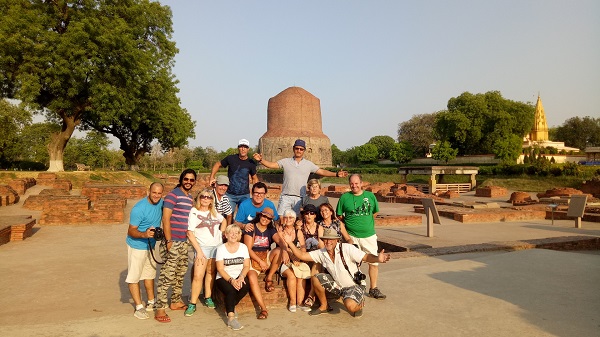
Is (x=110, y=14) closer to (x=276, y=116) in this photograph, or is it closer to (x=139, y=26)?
(x=139, y=26)

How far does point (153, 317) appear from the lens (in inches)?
136

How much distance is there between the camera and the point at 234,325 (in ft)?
10.4

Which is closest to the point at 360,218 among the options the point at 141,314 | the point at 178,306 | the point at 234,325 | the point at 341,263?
the point at 341,263

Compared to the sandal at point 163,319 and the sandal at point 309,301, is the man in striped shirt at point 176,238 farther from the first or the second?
the sandal at point 309,301

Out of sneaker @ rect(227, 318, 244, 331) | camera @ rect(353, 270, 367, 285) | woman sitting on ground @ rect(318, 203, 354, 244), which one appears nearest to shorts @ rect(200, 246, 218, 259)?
sneaker @ rect(227, 318, 244, 331)

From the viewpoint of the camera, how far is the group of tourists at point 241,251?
3482 millimetres

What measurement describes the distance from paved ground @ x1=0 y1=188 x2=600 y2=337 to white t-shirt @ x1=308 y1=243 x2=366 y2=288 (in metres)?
0.30

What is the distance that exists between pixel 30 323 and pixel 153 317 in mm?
937

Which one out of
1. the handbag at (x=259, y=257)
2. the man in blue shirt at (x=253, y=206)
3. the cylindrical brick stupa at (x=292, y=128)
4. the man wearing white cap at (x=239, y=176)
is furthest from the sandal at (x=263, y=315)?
the cylindrical brick stupa at (x=292, y=128)

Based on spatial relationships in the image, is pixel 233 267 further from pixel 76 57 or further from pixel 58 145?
pixel 58 145

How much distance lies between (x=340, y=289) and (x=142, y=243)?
1.74m

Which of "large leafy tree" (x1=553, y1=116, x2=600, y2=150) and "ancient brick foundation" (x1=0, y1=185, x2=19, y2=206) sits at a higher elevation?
"large leafy tree" (x1=553, y1=116, x2=600, y2=150)

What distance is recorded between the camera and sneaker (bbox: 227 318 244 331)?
10.4 ft

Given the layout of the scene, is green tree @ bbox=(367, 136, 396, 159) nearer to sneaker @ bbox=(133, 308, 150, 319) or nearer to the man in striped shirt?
the man in striped shirt
